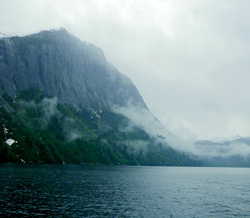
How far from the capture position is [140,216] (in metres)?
45.4

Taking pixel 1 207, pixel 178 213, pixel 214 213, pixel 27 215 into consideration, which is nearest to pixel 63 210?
pixel 27 215

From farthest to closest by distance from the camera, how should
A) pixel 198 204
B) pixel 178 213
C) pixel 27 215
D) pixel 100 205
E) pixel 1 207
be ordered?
pixel 198 204, pixel 100 205, pixel 178 213, pixel 1 207, pixel 27 215

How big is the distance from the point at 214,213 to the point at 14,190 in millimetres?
51068

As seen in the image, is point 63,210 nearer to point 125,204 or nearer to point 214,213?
point 125,204

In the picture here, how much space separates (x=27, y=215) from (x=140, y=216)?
20822mm

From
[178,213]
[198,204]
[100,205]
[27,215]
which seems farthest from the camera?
[198,204]

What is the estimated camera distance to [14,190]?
206 ft

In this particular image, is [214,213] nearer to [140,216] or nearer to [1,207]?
[140,216]

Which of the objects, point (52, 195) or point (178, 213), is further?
point (52, 195)

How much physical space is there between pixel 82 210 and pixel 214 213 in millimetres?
28803

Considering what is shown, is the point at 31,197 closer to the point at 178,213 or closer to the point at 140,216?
the point at 140,216

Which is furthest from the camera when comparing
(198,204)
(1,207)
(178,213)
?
(198,204)

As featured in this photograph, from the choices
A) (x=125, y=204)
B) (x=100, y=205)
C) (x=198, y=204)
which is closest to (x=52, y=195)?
(x=100, y=205)

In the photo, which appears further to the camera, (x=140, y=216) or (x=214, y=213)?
(x=214, y=213)
